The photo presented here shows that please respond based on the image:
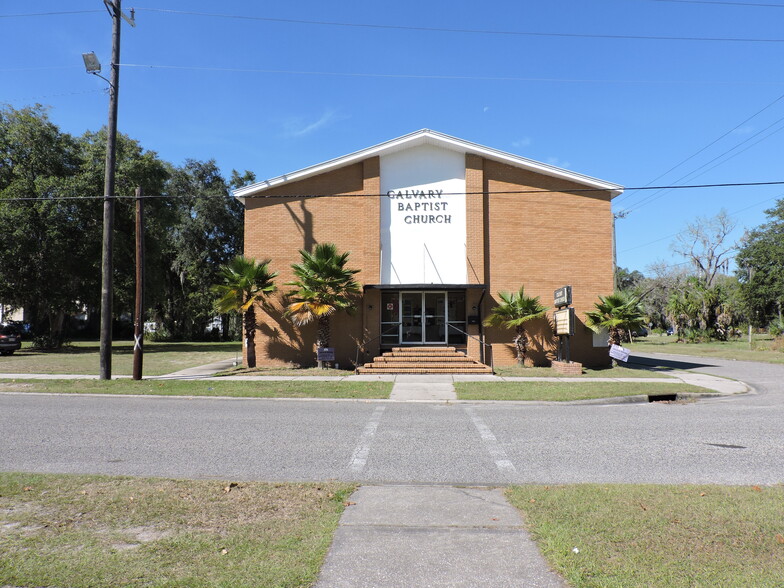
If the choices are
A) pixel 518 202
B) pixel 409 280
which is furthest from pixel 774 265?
pixel 409 280

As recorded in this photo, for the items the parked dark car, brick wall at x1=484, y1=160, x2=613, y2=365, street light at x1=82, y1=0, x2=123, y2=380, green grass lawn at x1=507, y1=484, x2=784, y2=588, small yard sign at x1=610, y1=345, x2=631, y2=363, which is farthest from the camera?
the parked dark car

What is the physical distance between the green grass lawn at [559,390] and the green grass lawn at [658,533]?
702 centimetres

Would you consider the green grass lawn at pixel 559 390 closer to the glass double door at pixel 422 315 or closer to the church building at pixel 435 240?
the church building at pixel 435 240

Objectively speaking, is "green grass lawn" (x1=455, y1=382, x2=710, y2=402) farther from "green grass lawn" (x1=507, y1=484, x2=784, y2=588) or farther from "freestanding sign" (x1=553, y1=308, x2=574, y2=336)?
"green grass lawn" (x1=507, y1=484, x2=784, y2=588)

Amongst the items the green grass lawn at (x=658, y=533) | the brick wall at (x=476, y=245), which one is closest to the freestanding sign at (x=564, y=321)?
the brick wall at (x=476, y=245)

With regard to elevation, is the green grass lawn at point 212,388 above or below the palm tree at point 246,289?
below

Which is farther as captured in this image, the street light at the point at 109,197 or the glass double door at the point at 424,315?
the glass double door at the point at 424,315

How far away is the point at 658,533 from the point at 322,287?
14688mm

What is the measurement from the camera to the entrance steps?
17.8 metres

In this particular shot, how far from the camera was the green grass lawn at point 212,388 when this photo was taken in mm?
13094

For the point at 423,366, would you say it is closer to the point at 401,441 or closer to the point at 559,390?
the point at 559,390

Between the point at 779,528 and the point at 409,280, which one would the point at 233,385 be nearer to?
Answer: the point at 409,280

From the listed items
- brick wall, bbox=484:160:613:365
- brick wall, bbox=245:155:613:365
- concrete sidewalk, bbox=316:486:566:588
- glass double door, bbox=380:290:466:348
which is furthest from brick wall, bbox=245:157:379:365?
concrete sidewalk, bbox=316:486:566:588

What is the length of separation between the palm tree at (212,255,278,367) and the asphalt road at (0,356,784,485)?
676cm
